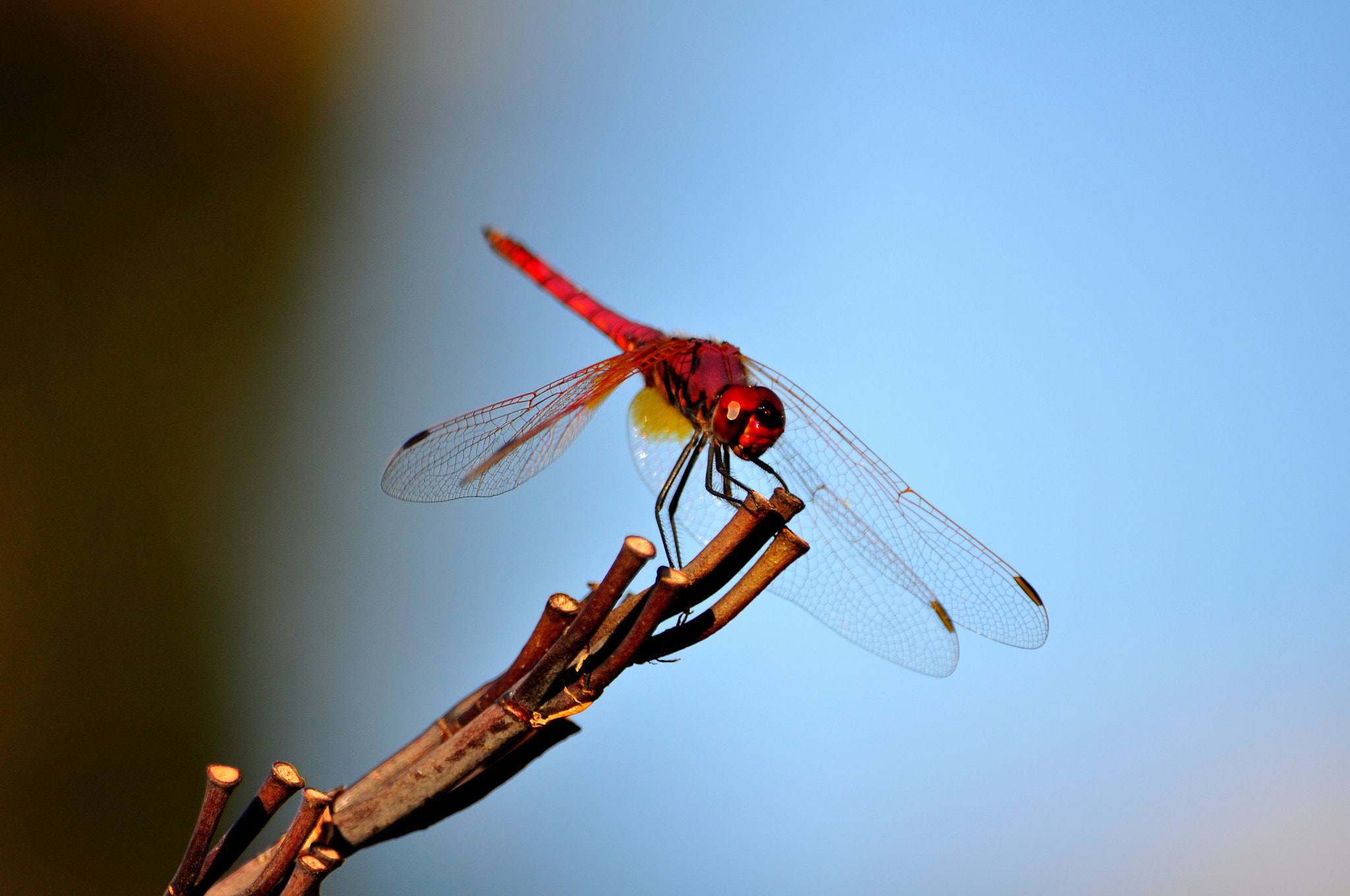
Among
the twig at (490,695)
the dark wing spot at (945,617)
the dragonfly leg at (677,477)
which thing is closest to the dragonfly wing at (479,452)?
the dragonfly leg at (677,477)

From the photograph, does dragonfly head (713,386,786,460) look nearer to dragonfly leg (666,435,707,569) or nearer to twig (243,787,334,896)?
dragonfly leg (666,435,707,569)

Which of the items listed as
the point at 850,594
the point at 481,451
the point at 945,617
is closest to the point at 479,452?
the point at 481,451

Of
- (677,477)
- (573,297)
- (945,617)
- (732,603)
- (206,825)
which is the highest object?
(573,297)

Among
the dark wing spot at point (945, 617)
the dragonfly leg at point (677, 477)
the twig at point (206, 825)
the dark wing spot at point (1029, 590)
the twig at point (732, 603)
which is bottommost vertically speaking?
the twig at point (206, 825)

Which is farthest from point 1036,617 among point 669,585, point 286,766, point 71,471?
point 71,471

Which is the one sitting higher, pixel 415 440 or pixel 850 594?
pixel 850 594

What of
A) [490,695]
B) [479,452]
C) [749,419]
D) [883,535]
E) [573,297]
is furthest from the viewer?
[573,297]

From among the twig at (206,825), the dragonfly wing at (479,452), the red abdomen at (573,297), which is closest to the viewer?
the twig at (206,825)

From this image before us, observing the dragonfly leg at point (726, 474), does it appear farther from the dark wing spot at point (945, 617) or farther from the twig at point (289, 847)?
the twig at point (289, 847)

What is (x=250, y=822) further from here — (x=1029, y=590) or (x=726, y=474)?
(x=1029, y=590)

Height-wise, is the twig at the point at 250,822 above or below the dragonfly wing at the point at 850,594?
below
